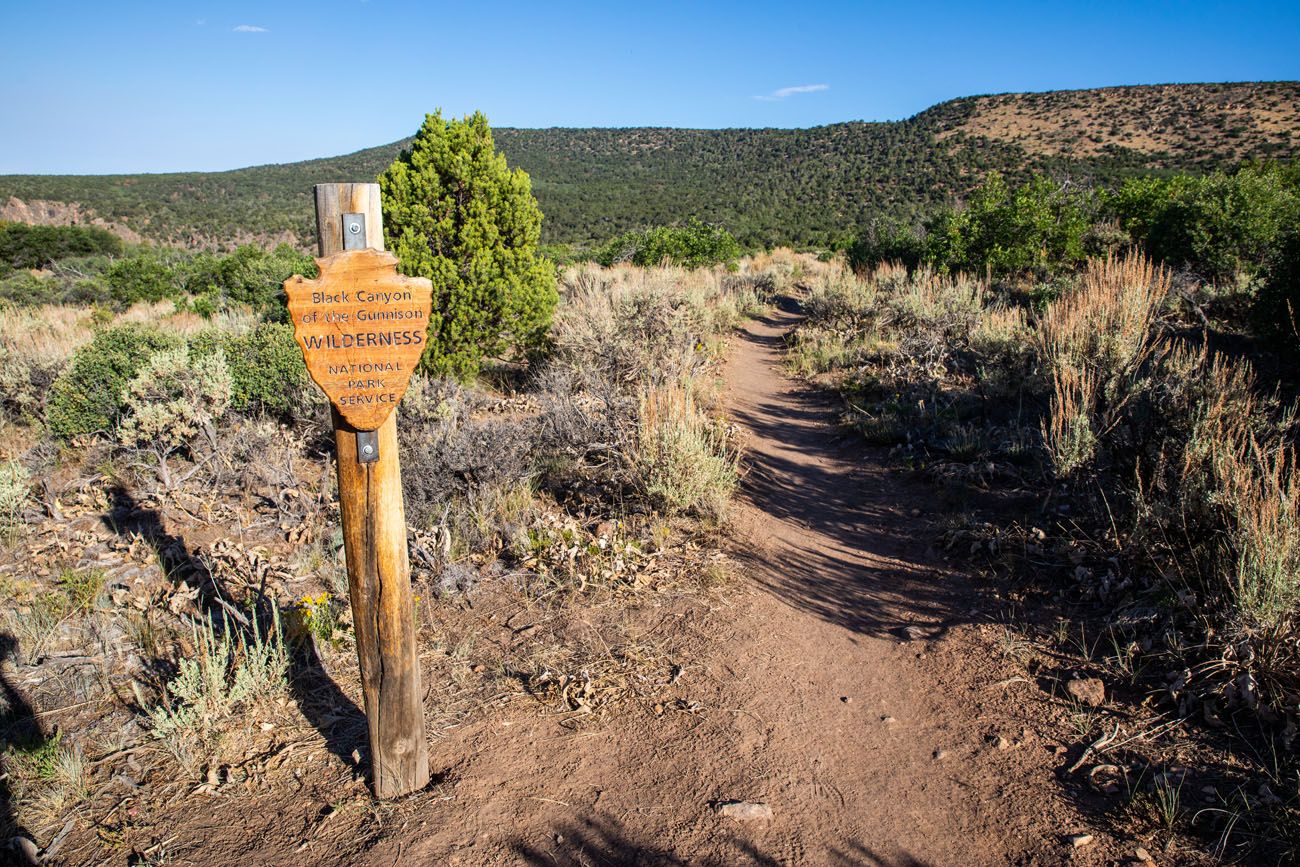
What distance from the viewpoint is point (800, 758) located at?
310 centimetres

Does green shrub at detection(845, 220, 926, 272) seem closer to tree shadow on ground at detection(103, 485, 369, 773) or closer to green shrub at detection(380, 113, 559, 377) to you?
green shrub at detection(380, 113, 559, 377)

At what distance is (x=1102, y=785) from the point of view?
2.82 m

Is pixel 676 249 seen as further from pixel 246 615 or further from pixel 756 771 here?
pixel 756 771

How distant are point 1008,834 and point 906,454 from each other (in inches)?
170

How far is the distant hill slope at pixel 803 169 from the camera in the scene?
3416cm

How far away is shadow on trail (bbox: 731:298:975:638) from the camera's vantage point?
4.30 meters

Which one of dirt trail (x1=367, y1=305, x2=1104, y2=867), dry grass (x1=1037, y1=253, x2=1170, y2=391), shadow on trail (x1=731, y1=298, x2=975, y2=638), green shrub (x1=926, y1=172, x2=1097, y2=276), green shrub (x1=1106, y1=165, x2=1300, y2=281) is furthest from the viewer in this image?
green shrub (x1=926, y1=172, x2=1097, y2=276)

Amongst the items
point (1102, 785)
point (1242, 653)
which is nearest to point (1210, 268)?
point (1242, 653)

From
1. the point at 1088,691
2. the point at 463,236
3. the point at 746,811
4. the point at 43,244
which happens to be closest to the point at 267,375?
the point at 463,236

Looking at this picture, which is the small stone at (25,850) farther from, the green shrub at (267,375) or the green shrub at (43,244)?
the green shrub at (43,244)

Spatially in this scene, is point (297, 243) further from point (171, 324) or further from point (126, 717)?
A: point (126, 717)

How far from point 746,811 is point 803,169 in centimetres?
4995

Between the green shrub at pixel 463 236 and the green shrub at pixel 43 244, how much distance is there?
22.4 metres

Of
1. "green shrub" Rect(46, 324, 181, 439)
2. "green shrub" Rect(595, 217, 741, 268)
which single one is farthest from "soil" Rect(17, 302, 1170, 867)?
"green shrub" Rect(595, 217, 741, 268)
